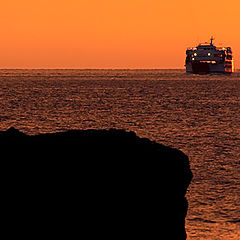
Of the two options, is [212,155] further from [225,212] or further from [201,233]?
[201,233]

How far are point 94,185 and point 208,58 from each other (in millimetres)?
140839

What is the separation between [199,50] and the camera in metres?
142

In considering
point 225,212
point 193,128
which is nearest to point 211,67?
point 193,128

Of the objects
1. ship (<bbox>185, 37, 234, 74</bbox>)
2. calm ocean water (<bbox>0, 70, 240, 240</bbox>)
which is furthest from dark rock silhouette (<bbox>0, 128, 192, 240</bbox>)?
ship (<bbox>185, 37, 234, 74</bbox>)

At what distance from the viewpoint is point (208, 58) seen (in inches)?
5625

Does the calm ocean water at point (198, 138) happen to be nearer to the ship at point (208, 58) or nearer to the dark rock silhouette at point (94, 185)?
the dark rock silhouette at point (94, 185)

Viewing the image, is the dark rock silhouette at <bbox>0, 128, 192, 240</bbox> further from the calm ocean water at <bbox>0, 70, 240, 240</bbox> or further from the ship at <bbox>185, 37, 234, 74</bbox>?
the ship at <bbox>185, 37, 234, 74</bbox>

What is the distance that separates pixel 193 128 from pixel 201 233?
24682mm

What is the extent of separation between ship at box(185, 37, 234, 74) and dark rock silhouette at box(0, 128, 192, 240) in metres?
137

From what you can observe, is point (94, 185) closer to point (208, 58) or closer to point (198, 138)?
point (198, 138)

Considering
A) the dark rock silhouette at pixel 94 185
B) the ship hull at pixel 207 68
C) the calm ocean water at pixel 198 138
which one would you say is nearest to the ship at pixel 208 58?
the ship hull at pixel 207 68

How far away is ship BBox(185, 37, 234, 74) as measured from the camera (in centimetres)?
14150

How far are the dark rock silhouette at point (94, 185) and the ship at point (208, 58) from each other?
449 ft

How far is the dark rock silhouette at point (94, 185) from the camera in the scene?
5.37 metres
